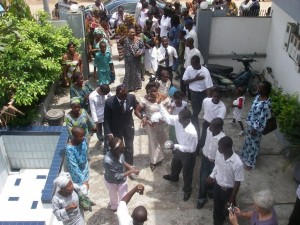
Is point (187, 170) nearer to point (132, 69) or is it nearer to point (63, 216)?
point (63, 216)

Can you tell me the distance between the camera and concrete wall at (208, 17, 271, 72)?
9.59 metres

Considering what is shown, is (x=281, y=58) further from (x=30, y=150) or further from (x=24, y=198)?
(x=24, y=198)

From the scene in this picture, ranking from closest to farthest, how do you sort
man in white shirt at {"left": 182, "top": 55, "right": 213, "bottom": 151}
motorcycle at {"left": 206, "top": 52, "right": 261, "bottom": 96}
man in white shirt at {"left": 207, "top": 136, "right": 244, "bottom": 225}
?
man in white shirt at {"left": 207, "top": 136, "right": 244, "bottom": 225} < man in white shirt at {"left": 182, "top": 55, "right": 213, "bottom": 151} < motorcycle at {"left": 206, "top": 52, "right": 261, "bottom": 96}

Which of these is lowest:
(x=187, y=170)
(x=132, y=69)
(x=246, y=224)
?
(x=246, y=224)

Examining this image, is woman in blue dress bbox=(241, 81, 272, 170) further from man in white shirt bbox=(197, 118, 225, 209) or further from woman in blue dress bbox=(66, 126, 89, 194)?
woman in blue dress bbox=(66, 126, 89, 194)

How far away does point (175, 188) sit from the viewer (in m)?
6.50

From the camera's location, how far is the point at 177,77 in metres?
10.2

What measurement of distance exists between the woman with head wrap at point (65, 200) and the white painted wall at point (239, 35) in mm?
6522

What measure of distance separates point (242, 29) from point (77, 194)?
6.82m

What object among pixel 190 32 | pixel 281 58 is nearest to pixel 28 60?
pixel 190 32

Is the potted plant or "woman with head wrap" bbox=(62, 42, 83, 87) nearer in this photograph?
the potted plant

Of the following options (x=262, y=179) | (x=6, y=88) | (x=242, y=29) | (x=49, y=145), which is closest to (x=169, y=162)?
(x=262, y=179)

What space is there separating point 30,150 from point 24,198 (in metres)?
0.90

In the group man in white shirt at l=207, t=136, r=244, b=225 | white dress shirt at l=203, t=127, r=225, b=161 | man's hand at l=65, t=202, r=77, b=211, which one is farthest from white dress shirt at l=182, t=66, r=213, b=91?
man's hand at l=65, t=202, r=77, b=211
